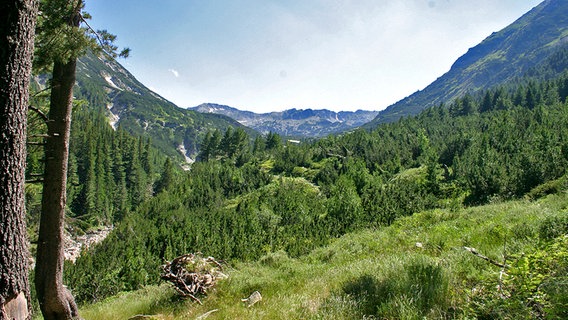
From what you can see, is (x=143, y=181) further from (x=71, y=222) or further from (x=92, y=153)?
(x=71, y=222)

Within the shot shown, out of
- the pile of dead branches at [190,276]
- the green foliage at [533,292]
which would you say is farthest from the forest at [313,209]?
the pile of dead branches at [190,276]

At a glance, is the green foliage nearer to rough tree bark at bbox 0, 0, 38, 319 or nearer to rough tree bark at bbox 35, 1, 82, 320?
rough tree bark at bbox 0, 0, 38, 319

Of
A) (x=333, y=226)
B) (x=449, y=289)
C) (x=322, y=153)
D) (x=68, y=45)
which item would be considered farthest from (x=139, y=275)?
(x=322, y=153)

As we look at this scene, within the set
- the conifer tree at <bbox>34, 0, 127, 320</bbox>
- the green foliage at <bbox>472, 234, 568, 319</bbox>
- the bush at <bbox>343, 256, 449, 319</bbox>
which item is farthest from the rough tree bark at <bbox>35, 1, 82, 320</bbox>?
the green foliage at <bbox>472, 234, 568, 319</bbox>

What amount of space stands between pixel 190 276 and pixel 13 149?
16.6 feet

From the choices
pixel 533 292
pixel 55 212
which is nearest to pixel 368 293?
pixel 533 292

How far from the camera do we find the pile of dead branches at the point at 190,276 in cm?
712

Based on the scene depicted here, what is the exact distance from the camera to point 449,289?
4391 mm

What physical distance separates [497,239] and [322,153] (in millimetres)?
89347

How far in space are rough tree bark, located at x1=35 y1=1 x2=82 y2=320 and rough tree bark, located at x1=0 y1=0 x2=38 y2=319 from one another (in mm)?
3535

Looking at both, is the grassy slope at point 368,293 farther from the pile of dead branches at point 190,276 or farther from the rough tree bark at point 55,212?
the rough tree bark at point 55,212

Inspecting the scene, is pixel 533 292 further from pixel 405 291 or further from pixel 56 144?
pixel 56 144

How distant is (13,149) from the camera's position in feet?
11.4

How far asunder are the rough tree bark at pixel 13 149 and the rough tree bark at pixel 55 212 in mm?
3535
